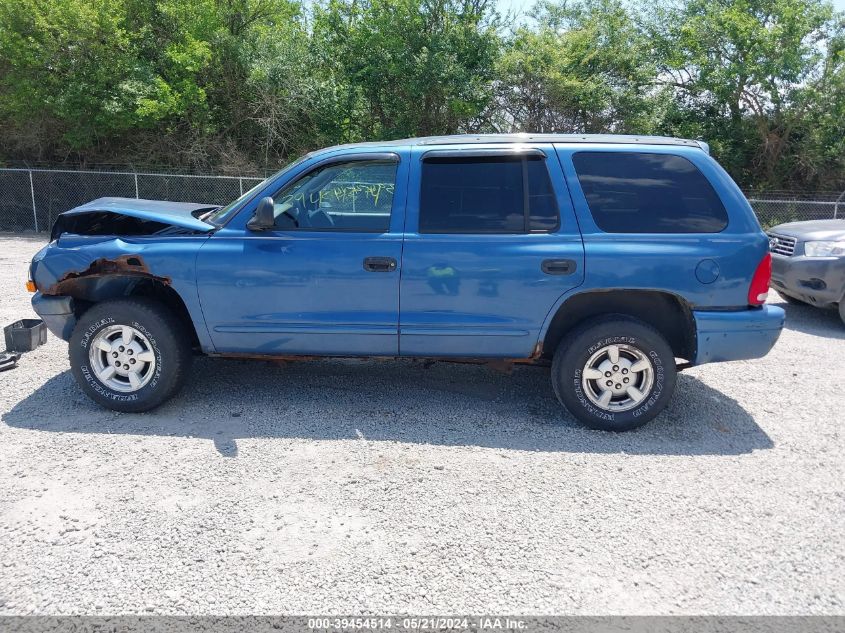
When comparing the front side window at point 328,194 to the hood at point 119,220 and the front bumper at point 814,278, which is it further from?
the front bumper at point 814,278

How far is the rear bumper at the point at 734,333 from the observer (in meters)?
4.45

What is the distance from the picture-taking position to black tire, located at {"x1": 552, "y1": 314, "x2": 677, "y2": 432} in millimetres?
4527

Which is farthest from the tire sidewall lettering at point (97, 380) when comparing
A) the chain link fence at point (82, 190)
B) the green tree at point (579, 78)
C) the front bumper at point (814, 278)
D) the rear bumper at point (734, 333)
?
the green tree at point (579, 78)

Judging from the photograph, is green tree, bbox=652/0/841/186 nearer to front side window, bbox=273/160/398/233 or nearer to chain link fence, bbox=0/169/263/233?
chain link fence, bbox=0/169/263/233

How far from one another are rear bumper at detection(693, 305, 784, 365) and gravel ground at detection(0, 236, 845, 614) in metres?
0.62

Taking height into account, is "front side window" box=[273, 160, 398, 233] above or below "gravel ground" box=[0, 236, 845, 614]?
above

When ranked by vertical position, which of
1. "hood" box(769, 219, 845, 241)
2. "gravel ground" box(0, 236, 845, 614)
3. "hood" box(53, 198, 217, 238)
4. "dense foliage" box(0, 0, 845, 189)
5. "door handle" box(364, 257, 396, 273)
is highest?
"dense foliage" box(0, 0, 845, 189)

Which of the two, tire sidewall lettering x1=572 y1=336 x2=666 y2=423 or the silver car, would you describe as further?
the silver car

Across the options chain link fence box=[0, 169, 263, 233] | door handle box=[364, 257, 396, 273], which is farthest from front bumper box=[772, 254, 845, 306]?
chain link fence box=[0, 169, 263, 233]

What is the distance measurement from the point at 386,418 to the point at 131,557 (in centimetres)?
206

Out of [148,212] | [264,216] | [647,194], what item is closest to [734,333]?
[647,194]

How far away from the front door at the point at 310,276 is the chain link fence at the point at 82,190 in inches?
446

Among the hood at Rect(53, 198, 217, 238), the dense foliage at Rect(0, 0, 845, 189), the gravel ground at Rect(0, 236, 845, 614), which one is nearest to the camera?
the gravel ground at Rect(0, 236, 845, 614)

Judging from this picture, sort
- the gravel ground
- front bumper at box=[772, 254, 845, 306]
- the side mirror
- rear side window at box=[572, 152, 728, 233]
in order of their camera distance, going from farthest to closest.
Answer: front bumper at box=[772, 254, 845, 306]
rear side window at box=[572, 152, 728, 233]
the side mirror
the gravel ground
